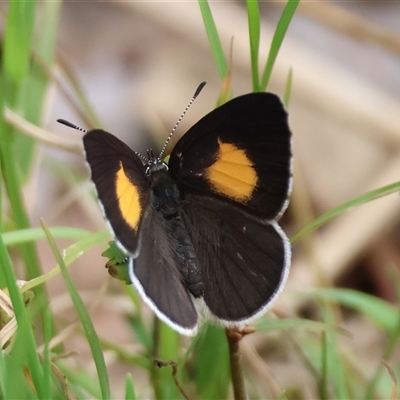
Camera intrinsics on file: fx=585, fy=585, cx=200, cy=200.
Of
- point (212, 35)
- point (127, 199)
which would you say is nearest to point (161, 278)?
point (127, 199)

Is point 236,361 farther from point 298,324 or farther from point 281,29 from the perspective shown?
point 281,29

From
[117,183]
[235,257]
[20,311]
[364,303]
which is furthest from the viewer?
[364,303]

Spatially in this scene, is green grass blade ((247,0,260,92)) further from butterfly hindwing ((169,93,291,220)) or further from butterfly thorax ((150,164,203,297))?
butterfly thorax ((150,164,203,297))

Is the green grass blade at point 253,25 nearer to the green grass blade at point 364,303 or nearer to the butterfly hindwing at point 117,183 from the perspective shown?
the butterfly hindwing at point 117,183

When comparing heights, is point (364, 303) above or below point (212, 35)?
below

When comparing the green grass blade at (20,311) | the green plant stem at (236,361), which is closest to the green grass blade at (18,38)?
the green grass blade at (20,311)

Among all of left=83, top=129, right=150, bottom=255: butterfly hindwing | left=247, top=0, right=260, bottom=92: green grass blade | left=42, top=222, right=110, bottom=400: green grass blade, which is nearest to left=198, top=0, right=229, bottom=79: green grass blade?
left=247, top=0, right=260, bottom=92: green grass blade
